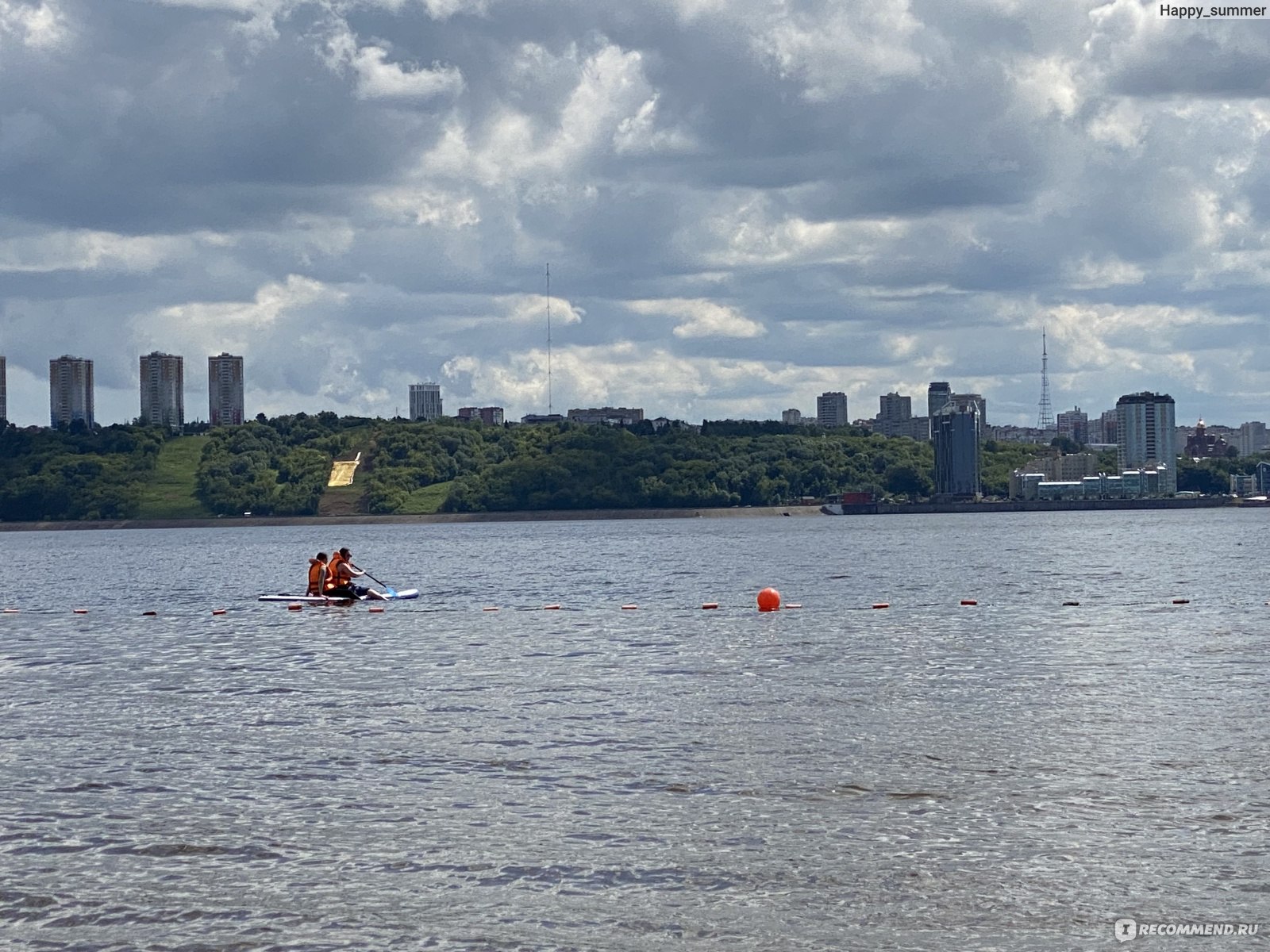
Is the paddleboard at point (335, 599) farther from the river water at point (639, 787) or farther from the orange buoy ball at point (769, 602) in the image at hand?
the orange buoy ball at point (769, 602)

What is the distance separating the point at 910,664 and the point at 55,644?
30.8m

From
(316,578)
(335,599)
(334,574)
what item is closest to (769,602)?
(335,599)

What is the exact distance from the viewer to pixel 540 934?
19016mm

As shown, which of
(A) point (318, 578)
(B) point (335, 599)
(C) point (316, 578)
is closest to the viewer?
(B) point (335, 599)

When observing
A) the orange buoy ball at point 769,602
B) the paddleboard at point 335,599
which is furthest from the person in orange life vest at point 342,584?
the orange buoy ball at point 769,602

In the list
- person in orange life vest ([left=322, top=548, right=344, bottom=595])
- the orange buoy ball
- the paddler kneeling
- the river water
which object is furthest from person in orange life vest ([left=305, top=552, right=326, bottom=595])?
the orange buoy ball

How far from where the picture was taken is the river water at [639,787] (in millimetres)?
19719

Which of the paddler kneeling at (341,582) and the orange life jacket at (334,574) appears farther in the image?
the orange life jacket at (334,574)

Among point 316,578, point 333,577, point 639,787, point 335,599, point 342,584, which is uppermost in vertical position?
point 333,577

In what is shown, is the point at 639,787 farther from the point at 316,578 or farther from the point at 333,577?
the point at 316,578

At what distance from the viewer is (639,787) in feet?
88.8

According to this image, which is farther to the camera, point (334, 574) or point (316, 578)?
point (316, 578)

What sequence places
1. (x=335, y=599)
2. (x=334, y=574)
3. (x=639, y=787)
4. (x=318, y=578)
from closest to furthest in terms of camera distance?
(x=639, y=787), (x=335, y=599), (x=334, y=574), (x=318, y=578)

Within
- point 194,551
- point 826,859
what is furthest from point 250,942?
point 194,551
